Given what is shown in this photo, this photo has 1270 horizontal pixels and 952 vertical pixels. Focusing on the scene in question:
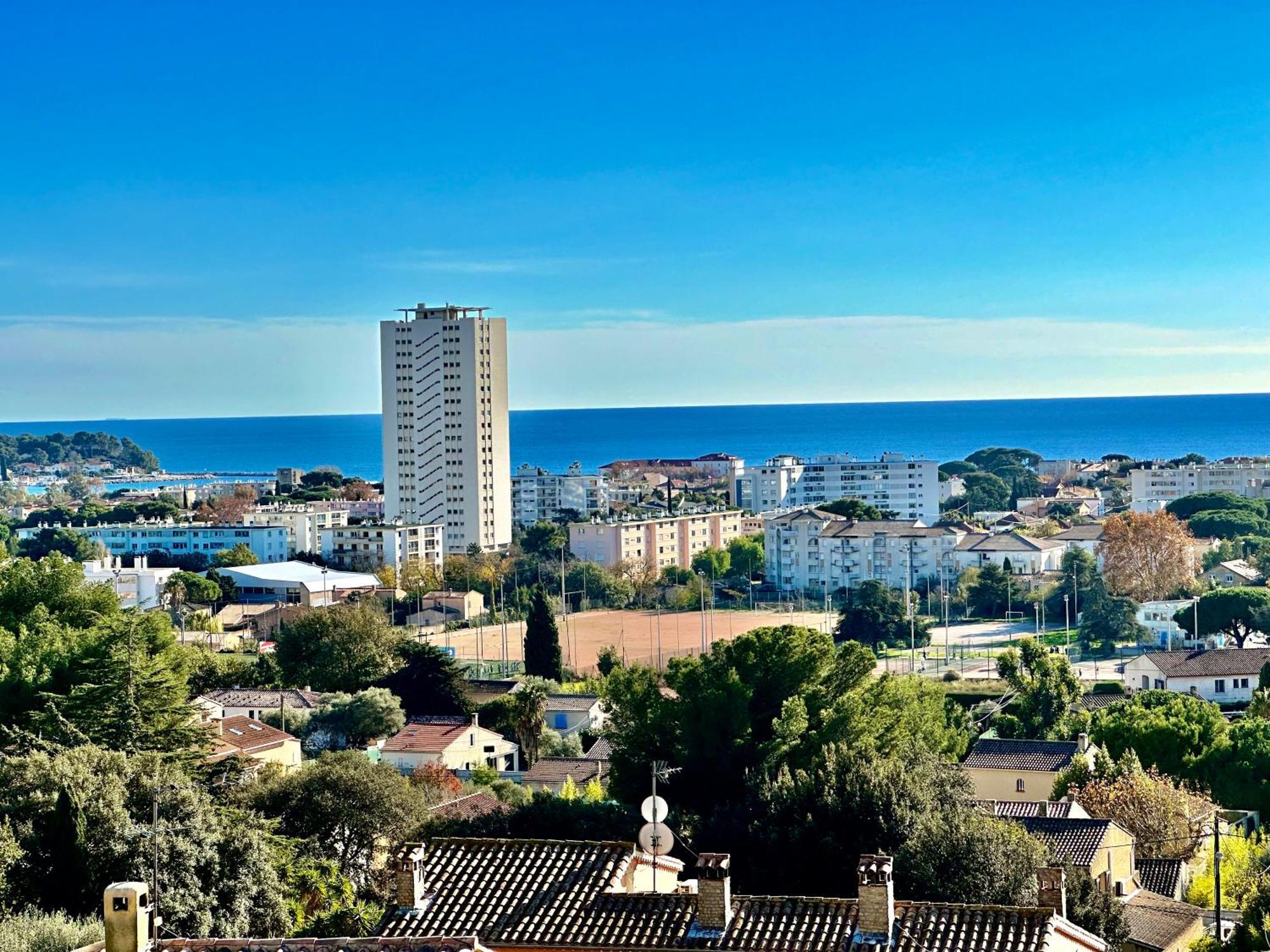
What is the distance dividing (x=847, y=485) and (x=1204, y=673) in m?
58.7

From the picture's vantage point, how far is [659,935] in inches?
461

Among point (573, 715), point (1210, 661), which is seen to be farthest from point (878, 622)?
point (573, 715)

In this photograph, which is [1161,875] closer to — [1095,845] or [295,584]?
[1095,845]

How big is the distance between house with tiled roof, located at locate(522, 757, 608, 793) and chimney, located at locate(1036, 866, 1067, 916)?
15.0 meters

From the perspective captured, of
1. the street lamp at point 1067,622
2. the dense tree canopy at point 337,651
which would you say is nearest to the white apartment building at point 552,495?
the street lamp at point 1067,622

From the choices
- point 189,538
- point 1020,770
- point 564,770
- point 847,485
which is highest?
point 847,485

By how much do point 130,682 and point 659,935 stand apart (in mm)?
12759

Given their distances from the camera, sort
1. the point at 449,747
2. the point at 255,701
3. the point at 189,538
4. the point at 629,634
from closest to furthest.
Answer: the point at 449,747 → the point at 255,701 → the point at 629,634 → the point at 189,538

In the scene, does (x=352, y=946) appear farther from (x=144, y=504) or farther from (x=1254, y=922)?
(x=144, y=504)

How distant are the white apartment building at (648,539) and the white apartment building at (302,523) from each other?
12377 mm

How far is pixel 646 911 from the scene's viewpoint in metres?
12.1

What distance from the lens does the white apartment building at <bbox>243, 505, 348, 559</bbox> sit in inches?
3265

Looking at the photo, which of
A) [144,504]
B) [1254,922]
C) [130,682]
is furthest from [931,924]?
[144,504]

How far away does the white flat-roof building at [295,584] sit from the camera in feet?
228
